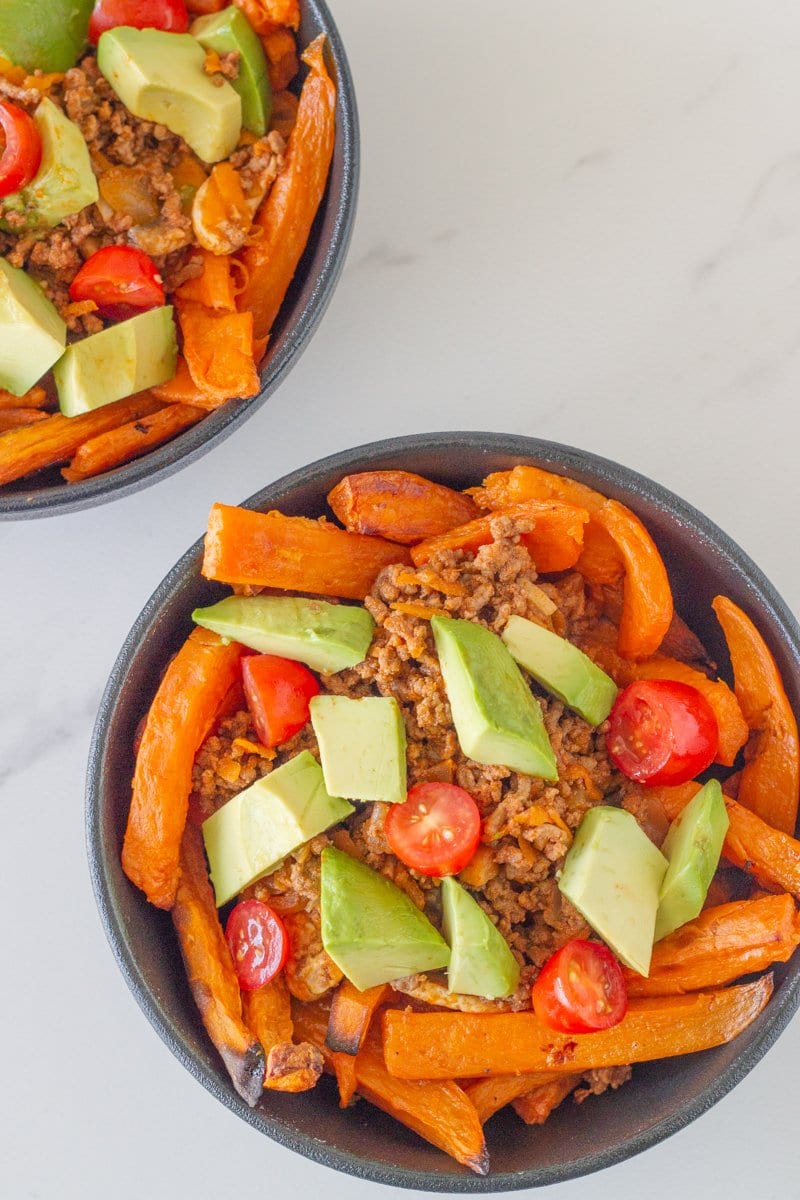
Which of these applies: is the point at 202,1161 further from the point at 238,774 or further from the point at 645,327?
the point at 645,327

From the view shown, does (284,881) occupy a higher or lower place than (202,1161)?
higher

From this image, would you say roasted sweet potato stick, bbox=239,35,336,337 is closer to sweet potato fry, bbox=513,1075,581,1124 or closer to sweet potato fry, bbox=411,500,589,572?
sweet potato fry, bbox=411,500,589,572

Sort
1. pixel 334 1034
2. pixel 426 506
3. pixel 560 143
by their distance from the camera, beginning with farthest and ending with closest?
pixel 560 143, pixel 426 506, pixel 334 1034

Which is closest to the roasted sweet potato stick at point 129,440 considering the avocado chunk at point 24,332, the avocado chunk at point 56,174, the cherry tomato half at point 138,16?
the avocado chunk at point 24,332

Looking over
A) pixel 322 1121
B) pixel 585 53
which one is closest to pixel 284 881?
pixel 322 1121

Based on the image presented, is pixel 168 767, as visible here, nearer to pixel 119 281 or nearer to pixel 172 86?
pixel 119 281

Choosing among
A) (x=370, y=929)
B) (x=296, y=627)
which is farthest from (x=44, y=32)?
(x=370, y=929)

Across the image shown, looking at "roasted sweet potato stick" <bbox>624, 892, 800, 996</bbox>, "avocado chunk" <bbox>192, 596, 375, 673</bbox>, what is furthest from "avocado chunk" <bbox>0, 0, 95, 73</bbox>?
"roasted sweet potato stick" <bbox>624, 892, 800, 996</bbox>
